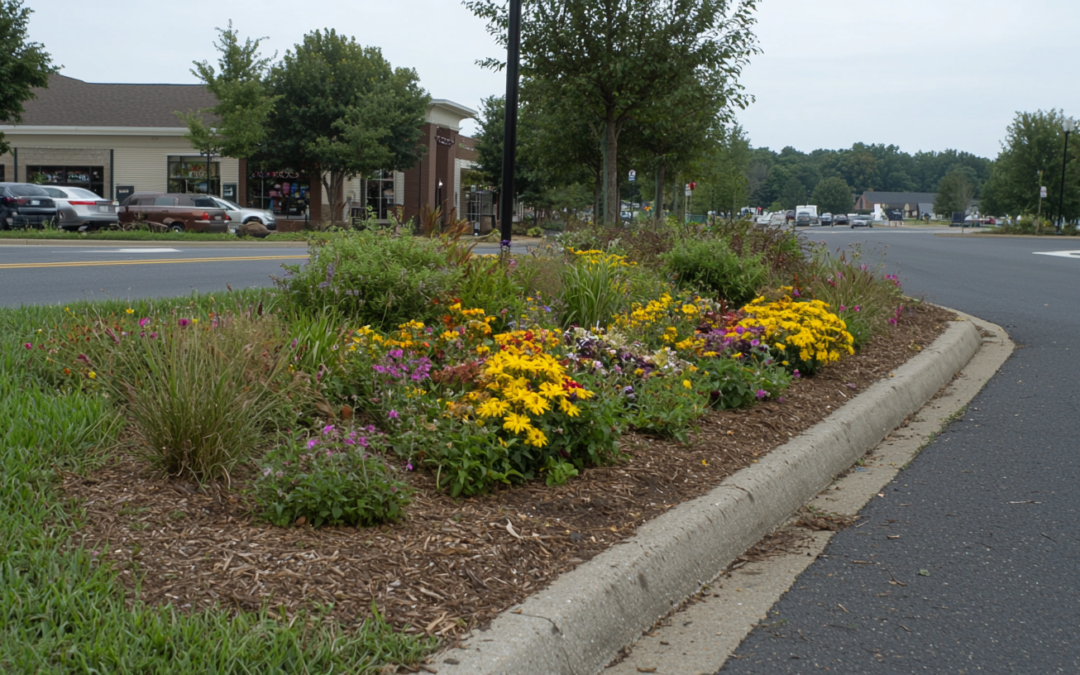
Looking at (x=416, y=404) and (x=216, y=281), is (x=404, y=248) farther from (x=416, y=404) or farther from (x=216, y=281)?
(x=216, y=281)

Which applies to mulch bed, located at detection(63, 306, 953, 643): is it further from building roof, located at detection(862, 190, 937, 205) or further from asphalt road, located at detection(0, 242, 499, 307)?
building roof, located at detection(862, 190, 937, 205)

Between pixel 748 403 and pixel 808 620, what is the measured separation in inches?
95.6

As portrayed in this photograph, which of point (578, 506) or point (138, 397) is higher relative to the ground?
point (138, 397)

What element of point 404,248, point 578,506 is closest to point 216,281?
point 404,248

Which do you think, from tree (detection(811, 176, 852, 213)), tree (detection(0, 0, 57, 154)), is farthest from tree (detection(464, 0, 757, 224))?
tree (detection(811, 176, 852, 213))

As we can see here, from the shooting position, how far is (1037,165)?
185 feet

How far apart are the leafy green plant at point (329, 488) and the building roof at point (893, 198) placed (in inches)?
6883

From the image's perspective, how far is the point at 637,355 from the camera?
18.7ft

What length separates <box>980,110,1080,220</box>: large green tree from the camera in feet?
181

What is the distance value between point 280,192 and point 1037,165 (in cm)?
4524

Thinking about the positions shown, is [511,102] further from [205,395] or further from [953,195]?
[953,195]

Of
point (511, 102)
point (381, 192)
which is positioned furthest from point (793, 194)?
point (511, 102)

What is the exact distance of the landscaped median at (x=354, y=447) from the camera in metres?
2.63

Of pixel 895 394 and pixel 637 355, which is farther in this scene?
pixel 895 394
